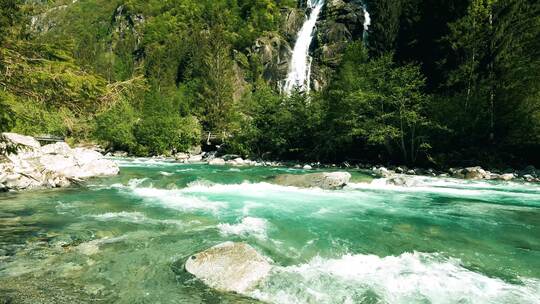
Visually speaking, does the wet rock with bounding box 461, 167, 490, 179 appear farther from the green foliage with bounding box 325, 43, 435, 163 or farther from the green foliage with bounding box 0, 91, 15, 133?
the green foliage with bounding box 0, 91, 15, 133

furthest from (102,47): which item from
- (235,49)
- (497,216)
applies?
(497,216)

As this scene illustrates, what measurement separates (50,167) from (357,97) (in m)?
20.5

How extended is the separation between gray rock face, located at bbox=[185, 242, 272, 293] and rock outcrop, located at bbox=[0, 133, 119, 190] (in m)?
10.0

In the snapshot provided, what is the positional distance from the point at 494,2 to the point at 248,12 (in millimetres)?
74548

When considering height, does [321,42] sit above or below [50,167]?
above

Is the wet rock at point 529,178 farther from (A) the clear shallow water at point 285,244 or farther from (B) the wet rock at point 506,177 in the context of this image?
(A) the clear shallow water at point 285,244

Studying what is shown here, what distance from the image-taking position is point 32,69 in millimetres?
4613

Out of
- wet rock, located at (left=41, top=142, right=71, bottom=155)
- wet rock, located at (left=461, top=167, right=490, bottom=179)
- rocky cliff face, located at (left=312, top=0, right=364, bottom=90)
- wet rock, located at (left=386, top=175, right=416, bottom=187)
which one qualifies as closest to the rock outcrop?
wet rock, located at (left=41, top=142, right=71, bottom=155)

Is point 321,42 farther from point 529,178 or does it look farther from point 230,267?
point 230,267

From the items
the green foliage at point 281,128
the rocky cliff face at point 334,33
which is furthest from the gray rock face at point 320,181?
the rocky cliff face at point 334,33

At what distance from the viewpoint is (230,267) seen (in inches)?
254

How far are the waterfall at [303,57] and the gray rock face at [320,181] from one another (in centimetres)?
4047

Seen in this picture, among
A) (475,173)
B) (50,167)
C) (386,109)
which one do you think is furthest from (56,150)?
(475,173)

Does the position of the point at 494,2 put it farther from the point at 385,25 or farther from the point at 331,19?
the point at 331,19
